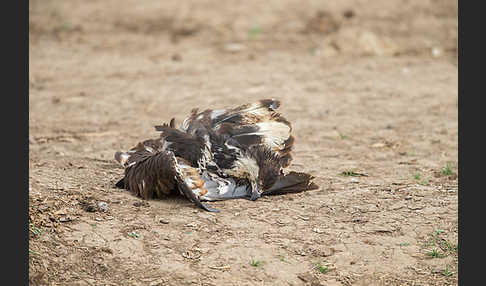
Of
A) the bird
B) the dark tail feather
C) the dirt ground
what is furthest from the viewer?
the dark tail feather

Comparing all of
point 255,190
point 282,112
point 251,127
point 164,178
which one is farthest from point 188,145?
point 282,112

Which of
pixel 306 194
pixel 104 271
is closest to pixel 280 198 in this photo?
pixel 306 194

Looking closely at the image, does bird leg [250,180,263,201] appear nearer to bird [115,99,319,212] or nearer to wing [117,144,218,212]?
bird [115,99,319,212]

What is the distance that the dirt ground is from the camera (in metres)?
4.60

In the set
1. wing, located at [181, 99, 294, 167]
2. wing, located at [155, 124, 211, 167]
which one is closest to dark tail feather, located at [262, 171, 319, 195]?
wing, located at [181, 99, 294, 167]

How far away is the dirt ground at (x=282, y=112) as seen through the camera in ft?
15.1

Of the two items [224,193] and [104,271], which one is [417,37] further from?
[104,271]

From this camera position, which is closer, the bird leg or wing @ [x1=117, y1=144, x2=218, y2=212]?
wing @ [x1=117, y1=144, x2=218, y2=212]

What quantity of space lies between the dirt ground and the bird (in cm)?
14

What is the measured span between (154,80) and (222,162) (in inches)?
201

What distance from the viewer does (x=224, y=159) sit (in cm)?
561

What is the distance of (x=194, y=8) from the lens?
13.4m

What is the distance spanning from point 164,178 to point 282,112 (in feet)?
12.4

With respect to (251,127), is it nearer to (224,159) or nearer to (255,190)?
(224,159)
